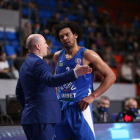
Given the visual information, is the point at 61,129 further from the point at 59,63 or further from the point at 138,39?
the point at 138,39

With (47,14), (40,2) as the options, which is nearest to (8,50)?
(47,14)

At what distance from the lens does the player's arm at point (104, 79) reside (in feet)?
9.99

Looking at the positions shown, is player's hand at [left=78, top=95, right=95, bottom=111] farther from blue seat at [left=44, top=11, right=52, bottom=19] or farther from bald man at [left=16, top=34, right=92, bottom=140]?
blue seat at [left=44, top=11, right=52, bottom=19]

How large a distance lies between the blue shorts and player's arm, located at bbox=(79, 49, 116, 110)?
0.10 meters

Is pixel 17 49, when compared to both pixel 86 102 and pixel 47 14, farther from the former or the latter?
pixel 86 102

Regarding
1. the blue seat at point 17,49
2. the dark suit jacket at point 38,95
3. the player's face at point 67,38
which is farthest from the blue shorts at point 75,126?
the blue seat at point 17,49

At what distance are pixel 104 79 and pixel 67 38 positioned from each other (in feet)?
2.00

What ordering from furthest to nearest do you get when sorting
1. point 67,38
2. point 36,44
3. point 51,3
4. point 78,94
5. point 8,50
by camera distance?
1. point 51,3
2. point 8,50
3. point 67,38
4. point 78,94
5. point 36,44

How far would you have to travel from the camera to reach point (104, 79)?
311cm

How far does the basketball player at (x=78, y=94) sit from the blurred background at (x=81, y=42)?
129 cm

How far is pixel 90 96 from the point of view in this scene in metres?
3.05

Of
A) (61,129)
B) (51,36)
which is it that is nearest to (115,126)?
(61,129)

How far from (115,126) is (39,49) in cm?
187

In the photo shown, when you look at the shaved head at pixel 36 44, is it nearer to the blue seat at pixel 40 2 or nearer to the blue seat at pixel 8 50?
the blue seat at pixel 8 50
